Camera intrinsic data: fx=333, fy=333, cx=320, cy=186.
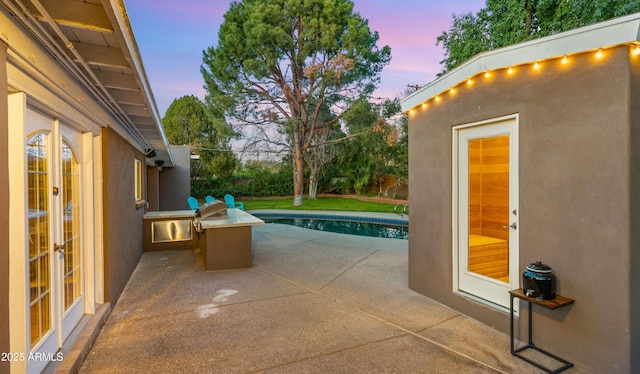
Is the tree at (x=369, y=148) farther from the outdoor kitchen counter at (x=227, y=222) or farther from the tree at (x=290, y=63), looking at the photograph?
the outdoor kitchen counter at (x=227, y=222)

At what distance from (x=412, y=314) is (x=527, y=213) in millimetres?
1755

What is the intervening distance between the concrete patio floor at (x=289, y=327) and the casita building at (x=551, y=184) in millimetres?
532

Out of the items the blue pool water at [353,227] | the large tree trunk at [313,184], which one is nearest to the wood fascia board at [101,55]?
the blue pool water at [353,227]

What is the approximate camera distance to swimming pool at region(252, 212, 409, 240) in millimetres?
12367

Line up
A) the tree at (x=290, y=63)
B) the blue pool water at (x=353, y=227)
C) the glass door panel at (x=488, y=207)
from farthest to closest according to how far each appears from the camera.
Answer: the tree at (x=290, y=63), the blue pool water at (x=353, y=227), the glass door panel at (x=488, y=207)

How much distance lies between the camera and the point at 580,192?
9.45 ft

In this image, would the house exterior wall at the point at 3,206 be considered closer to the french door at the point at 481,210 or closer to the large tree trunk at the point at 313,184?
the french door at the point at 481,210

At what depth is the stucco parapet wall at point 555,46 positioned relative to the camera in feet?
8.44

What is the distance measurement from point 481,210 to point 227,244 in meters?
4.27

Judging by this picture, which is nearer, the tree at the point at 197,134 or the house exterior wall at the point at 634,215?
the house exterior wall at the point at 634,215

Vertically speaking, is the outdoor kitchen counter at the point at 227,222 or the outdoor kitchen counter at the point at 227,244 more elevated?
the outdoor kitchen counter at the point at 227,222

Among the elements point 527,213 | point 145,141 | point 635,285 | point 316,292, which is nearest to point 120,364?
point 316,292

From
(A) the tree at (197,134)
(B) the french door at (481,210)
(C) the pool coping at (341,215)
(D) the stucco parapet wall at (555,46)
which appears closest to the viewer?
(D) the stucco parapet wall at (555,46)

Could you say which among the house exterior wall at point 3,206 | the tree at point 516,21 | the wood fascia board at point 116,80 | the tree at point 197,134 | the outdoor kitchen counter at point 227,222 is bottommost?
the outdoor kitchen counter at point 227,222
